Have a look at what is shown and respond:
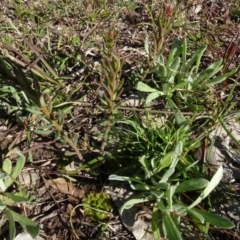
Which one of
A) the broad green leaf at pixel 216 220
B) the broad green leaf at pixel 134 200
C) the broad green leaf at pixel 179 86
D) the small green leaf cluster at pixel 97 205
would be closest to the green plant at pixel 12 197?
the small green leaf cluster at pixel 97 205

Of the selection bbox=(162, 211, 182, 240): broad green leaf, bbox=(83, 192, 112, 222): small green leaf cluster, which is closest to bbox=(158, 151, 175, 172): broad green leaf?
bbox=(162, 211, 182, 240): broad green leaf

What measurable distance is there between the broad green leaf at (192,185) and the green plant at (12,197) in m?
0.68

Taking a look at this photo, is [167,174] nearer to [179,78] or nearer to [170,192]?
[170,192]

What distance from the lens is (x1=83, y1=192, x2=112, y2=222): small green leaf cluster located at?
6.45ft

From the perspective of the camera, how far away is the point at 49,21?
2.79 metres

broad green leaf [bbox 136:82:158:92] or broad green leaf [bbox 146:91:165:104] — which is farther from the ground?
broad green leaf [bbox 136:82:158:92]

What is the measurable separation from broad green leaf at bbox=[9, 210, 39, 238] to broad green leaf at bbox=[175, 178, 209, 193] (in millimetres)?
671

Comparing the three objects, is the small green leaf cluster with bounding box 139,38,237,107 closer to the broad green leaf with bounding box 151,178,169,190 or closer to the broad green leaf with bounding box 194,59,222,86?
the broad green leaf with bounding box 194,59,222,86

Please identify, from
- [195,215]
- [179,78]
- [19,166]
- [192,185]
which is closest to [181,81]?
[179,78]

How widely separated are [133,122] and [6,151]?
71cm

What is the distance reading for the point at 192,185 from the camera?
1812 mm

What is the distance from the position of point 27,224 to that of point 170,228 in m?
0.64

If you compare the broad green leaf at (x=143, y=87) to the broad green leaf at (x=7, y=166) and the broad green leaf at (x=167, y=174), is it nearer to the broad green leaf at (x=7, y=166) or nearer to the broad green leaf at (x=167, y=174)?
the broad green leaf at (x=167, y=174)

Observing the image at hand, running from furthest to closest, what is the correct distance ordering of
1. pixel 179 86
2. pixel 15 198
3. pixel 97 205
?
pixel 179 86
pixel 97 205
pixel 15 198
